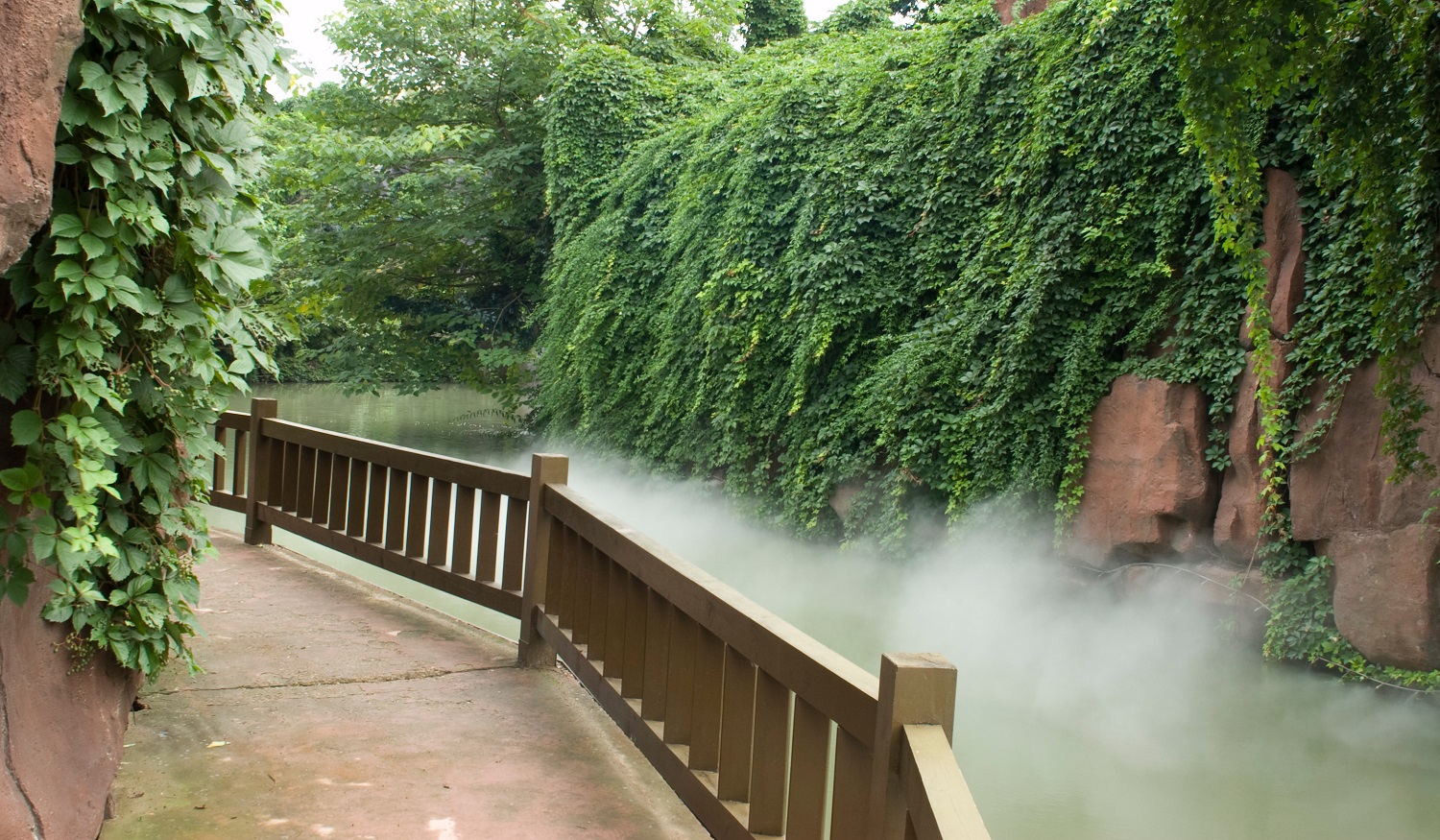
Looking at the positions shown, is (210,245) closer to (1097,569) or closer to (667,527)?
(1097,569)

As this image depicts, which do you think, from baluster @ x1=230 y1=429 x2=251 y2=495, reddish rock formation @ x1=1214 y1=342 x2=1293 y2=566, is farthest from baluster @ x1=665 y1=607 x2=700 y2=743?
reddish rock formation @ x1=1214 y1=342 x2=1293 y2=566

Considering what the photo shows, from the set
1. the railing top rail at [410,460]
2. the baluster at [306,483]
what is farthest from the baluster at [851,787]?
the baluster at [306,483]

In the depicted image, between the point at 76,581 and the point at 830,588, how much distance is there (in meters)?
6.32

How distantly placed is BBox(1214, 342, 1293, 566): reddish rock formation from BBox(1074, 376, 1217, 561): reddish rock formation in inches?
6.0

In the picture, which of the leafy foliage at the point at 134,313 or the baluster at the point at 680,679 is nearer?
the leafy foliage at the point at 134,313

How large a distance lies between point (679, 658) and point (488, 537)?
1.85 metres

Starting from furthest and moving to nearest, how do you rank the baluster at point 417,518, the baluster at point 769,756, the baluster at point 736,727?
the baluster at point 417,518
the baluster at point 736,727
the baluster at point 769,756

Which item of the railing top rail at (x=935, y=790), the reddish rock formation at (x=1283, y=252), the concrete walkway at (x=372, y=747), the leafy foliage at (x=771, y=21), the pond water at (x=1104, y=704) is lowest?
the pond water at (x=1104, y=704)

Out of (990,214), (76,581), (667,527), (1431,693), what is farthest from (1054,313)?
(76,581)

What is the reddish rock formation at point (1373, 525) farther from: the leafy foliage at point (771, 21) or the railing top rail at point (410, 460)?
the leafy foliage at point (771, 21)

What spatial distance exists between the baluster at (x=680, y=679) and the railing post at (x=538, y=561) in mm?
1304

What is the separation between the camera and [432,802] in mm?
3008

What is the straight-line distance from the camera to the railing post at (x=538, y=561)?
4184 mm

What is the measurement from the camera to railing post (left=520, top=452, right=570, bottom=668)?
4184mm
